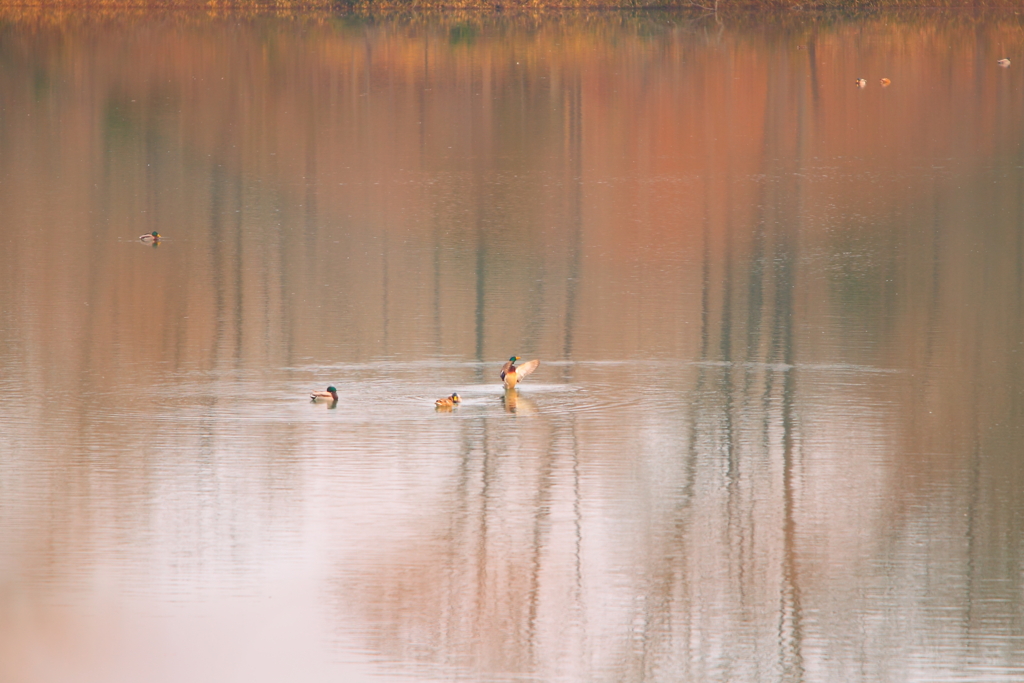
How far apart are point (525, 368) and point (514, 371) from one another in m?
0.20

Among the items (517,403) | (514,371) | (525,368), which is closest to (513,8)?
(525,368)

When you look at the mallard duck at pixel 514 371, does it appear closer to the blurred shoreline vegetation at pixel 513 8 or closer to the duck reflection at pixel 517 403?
the duck reflection at pixel 517 403

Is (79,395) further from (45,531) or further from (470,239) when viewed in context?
(470,239)

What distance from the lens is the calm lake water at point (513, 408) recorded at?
7039 millimetres

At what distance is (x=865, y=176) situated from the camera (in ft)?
68.4

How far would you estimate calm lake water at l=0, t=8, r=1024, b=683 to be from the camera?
7.04 m

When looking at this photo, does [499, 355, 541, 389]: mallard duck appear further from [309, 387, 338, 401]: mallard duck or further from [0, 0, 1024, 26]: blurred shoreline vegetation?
[0, 0, 1024, 26]: blurred shoreline vegetation

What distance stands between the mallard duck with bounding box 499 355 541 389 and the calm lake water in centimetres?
13

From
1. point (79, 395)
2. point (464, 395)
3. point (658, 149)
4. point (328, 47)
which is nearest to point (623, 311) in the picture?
point (464, 395)

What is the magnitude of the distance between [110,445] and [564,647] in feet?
12.8

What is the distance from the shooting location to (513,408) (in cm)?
1043

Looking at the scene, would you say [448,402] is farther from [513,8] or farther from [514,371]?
[513,8]

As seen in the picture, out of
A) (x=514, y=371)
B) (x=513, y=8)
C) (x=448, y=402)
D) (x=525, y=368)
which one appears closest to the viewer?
(x=448, y=402)

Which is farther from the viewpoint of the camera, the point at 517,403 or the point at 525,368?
the point at 525,368
